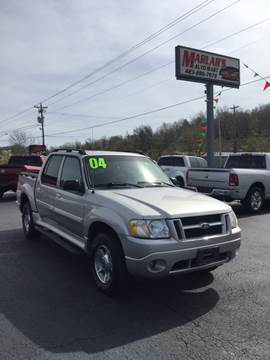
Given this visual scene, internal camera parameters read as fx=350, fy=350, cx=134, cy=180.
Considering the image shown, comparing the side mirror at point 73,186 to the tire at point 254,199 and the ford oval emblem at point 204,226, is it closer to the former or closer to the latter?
the ford oval emblem at point 204,226

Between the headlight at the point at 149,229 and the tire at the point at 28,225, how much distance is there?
385cm

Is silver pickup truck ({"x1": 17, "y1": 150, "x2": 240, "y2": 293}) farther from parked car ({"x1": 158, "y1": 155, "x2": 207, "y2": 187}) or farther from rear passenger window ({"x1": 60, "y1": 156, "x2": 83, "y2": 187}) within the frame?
parked car ({"x1": 158, "y1": 155, "x2": 207, "y2": 187})

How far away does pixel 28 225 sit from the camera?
291 inches

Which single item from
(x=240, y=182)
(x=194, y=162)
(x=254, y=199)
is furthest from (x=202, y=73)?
(x=240, y=182)

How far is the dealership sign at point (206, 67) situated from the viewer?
17.4 m

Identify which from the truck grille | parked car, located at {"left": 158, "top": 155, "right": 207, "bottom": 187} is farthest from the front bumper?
parked car, located at {"left": 158, "top": 155, "right": 207, "bottom": 187}

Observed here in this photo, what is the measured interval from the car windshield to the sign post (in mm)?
12724

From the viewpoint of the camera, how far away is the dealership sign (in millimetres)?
17438

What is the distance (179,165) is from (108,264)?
494 inches

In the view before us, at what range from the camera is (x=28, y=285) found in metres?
4.74

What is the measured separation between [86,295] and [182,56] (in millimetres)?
15353

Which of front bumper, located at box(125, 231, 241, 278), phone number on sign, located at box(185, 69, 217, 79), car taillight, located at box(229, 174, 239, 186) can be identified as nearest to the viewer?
front bumper, located at box(125, 231, 241, 278)

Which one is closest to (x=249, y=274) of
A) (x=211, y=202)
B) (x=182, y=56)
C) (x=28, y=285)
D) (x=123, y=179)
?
(x=211, y=202)

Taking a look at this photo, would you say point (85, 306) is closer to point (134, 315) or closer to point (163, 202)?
point (134, 315)
